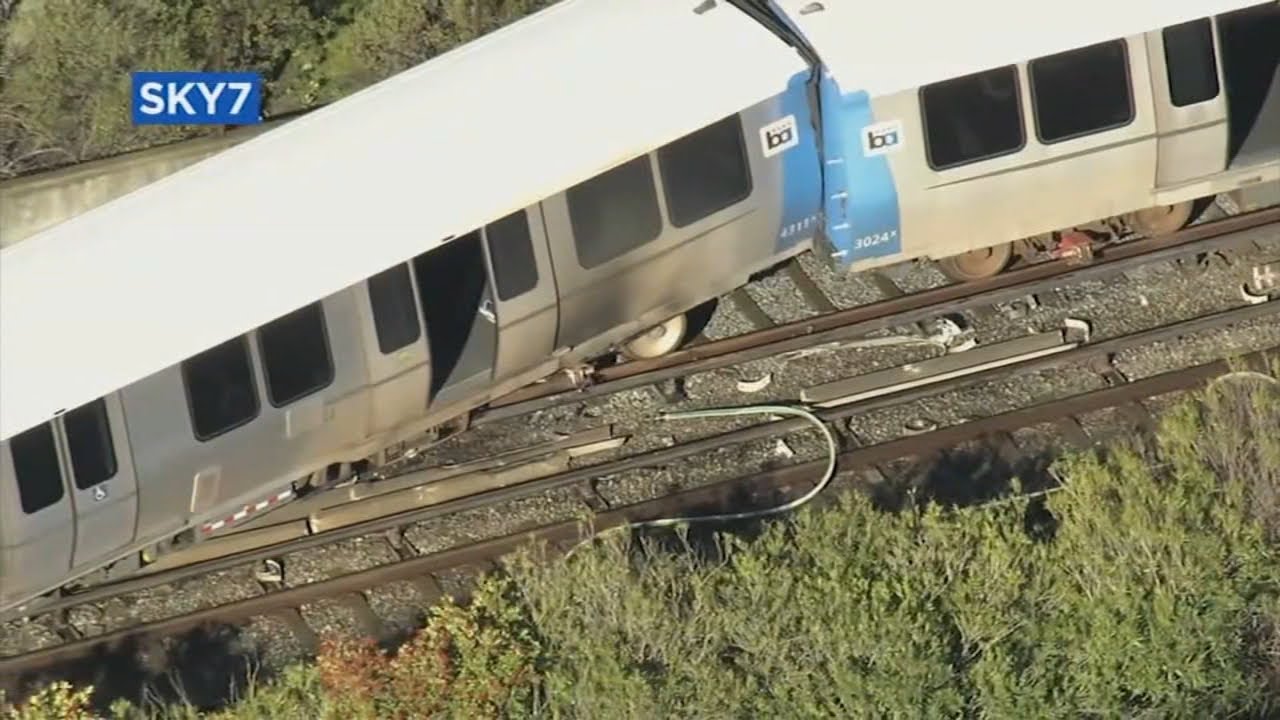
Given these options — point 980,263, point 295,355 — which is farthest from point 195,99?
point 980,263

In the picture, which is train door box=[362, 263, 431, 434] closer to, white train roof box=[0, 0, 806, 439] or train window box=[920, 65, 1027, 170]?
white train roof box=[0, 0, 806, 439]

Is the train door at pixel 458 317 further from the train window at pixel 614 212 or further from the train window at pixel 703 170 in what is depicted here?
the train window at pixel 703 170

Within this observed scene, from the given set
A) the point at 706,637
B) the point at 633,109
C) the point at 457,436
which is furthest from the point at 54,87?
the point at 706,637

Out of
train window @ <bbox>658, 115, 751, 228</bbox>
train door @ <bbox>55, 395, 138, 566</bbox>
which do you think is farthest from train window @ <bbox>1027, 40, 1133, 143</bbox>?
train door @ <bbox>55, 395, 138, 566</bbox>

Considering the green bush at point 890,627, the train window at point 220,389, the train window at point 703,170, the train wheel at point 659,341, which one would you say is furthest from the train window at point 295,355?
the train wheel at point 659,341

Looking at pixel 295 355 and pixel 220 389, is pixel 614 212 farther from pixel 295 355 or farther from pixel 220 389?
pixel 220 389

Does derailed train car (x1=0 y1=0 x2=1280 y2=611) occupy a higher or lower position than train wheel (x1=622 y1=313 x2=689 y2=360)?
higher
